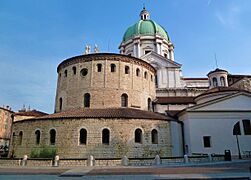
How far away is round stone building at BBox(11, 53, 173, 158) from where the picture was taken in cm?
2145

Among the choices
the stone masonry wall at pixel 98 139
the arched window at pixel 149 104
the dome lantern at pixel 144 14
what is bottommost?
the stone masonry wall at pixel 98 139

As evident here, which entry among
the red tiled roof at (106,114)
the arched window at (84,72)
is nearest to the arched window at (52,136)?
the red tiled roof at (106,114)

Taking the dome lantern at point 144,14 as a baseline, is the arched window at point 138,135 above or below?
below

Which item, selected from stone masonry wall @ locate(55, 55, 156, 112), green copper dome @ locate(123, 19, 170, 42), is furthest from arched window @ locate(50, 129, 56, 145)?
green copper dome @ locate(123, 19, 170, 42)

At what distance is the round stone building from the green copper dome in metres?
19.3

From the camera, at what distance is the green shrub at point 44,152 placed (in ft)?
70.1

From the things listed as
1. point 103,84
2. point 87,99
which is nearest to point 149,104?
point 103,84

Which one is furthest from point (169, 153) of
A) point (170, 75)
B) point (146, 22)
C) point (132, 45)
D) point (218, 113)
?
point (146, 22)

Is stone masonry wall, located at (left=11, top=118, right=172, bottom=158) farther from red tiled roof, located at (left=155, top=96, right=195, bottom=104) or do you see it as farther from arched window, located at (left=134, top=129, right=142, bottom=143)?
red tiled roof, located at (left=155, top=96, right=195, bottom=104)

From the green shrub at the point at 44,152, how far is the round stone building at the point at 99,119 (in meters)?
0.13

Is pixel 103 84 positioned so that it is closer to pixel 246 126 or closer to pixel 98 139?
pixel 98 139

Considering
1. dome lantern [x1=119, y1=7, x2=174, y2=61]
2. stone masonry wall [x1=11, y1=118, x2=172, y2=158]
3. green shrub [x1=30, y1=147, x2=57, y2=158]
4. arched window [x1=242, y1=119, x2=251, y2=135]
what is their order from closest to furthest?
stone masonry wall [x1=11, y1=118, x2=172, y2=158]
green shrub [x1=30, y1=147, x2=57, y2=158]
arched window [x1=242, y1=119, x2=251, y2=135]
dome lantern [x1=119, y1=7, x2=174, y2=61]

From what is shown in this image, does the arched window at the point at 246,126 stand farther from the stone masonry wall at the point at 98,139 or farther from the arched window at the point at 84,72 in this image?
the arched window at the point at 84,72

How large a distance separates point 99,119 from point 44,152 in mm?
6270
